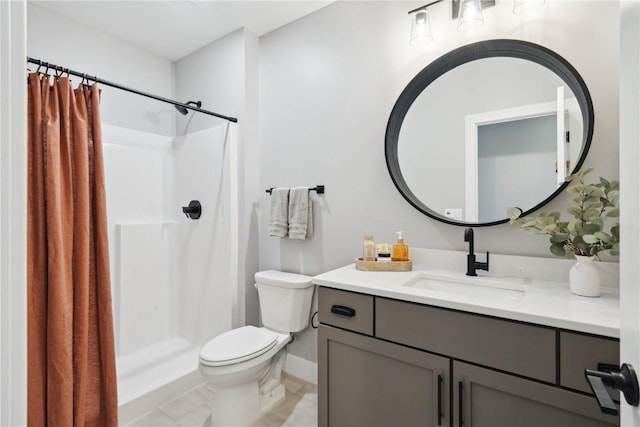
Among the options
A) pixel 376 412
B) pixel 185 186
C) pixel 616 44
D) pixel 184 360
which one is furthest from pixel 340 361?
pixel 185 186

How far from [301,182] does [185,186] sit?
105 centimetres

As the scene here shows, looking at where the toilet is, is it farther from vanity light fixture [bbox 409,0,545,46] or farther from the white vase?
vanity light fixture [bbox 409,0,545,46]

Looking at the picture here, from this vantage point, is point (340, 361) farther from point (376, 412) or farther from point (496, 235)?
point (496, 235)

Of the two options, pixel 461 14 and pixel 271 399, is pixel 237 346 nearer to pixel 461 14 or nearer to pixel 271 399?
pixel 271 399

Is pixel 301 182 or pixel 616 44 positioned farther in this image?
pixel 301 182

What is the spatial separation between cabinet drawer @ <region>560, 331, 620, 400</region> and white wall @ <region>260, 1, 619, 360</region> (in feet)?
1.89

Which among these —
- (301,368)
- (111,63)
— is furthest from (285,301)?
(111,63)

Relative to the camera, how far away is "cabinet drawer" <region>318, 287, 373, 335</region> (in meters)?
1.30

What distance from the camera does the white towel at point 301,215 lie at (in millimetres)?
2025

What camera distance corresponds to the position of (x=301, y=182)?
2.16 meters

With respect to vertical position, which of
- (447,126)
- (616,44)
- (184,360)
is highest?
(616,44)

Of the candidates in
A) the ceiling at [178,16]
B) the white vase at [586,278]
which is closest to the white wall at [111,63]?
the ceiling at [178,16]

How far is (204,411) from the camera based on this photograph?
184cm
